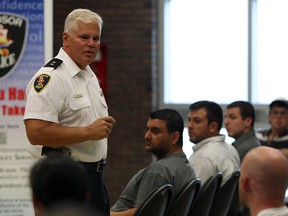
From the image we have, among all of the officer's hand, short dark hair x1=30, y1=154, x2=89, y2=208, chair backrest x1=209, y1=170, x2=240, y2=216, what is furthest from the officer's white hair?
short dark hair x1=30, y1=154, x2=89, y2=208

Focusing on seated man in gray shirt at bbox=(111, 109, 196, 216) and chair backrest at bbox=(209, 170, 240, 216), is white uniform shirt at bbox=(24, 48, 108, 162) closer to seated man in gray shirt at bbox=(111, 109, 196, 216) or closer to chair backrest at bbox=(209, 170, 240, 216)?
seated man in gray shirt at bbox=(111, 109, 196, 216)

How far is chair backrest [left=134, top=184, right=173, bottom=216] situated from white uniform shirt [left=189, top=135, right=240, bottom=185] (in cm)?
117

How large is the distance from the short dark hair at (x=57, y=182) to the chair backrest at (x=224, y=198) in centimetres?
335

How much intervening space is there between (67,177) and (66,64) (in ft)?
6.94

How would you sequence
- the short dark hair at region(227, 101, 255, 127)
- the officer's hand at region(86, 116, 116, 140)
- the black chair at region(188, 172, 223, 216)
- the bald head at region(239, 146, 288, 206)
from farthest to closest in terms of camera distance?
1. the short dark hair at region(227, 101, 255, 127)
2. the black chair at region(188, 172, 223, 216)
3. the officer's hand at region(86, 116, 116, 140)
4. the bald head at region(239, 146, 288, 206)

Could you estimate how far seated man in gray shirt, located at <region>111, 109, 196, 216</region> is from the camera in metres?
4.31

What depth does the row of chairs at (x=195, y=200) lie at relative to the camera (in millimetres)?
3869

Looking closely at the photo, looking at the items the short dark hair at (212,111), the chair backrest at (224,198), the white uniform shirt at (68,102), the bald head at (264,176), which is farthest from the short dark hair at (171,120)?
the bald head at (264,176)

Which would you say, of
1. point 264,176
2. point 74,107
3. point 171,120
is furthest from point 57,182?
point 171,120

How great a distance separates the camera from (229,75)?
28.0 feet

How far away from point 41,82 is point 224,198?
1.80m

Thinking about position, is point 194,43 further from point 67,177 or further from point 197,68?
point 67,177

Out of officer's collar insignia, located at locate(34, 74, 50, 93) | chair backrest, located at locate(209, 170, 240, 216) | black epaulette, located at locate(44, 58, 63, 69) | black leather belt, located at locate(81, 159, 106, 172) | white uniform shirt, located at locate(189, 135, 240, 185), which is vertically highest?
black epaulette, located at locate(44, 58, 63, 69)

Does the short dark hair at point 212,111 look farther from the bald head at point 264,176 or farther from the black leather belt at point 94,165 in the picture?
the bald head at point 264,176
